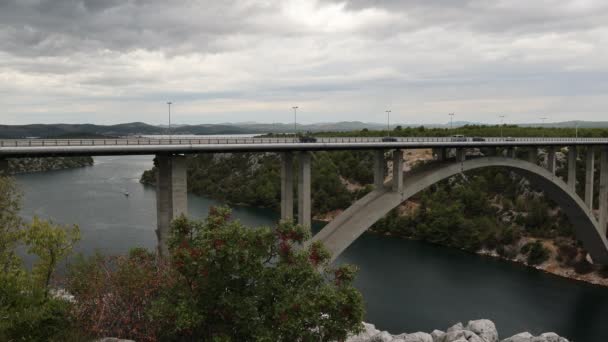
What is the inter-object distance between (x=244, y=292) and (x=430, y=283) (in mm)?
30144

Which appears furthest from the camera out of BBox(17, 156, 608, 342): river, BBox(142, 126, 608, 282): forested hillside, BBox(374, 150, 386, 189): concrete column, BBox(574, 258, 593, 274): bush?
BBox(142, 126, 608, 282): forested hillside

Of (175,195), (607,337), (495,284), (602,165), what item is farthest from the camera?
(602,165)

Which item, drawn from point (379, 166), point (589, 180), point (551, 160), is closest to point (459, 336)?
point (379, 166)

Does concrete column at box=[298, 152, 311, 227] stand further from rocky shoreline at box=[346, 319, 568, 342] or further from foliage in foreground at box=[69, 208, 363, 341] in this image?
foliage in foreground at box=[69, 208, 363, 341]

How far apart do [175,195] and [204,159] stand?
261 ft

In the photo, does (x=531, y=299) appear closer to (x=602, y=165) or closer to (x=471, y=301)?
(x=471, y=301)

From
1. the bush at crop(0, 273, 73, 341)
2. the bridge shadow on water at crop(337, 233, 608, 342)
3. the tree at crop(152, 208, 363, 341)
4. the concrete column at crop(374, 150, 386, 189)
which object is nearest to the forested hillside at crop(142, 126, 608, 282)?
the bridge shadow on water at crop(337, 233, 608, 342)

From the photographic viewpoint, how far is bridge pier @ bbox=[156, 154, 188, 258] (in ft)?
62.4

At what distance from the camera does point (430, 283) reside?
1567 inches

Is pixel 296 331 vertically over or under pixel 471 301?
over

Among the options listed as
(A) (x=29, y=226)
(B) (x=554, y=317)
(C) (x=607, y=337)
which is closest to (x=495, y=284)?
(B) (x=554, y=317)

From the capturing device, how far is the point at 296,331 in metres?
12.6

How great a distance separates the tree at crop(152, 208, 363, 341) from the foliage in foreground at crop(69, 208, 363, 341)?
27 mm

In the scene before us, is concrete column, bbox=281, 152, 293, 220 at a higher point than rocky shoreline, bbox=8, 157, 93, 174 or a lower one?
higher
